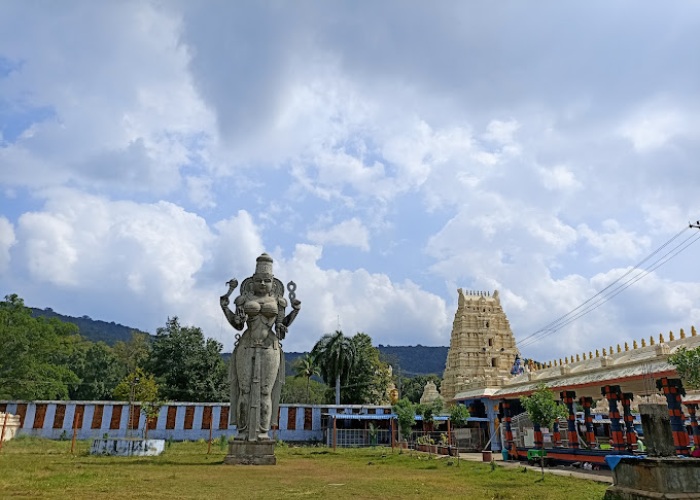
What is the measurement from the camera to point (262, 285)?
19297 millimetres

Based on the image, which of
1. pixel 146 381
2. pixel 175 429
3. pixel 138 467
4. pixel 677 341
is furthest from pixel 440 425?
pixel 138 467

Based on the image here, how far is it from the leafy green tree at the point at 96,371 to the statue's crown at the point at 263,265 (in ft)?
165

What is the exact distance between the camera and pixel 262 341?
1877 centimetres

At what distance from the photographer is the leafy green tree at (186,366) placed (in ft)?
185

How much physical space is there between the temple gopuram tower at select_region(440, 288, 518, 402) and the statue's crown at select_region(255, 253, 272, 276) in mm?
37651

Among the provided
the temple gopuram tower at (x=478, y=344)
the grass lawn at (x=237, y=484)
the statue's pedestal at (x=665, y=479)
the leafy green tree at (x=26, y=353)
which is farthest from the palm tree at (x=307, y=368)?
the statue's pedestal at (x=665, y=479)

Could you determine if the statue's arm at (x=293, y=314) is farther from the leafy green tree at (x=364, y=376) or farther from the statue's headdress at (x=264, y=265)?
the leafy green tree at (x=364, y=376)

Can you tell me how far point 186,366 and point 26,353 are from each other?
58.3 ft

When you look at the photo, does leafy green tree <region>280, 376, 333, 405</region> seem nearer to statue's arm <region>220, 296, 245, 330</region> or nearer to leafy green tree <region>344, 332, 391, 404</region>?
leafy green tree <region>344, 332, 391, 404</region>

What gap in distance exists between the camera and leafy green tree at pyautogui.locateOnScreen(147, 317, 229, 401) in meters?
56.4

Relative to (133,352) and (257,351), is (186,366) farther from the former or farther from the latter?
(257,351)

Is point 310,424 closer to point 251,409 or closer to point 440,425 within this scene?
point 440,425

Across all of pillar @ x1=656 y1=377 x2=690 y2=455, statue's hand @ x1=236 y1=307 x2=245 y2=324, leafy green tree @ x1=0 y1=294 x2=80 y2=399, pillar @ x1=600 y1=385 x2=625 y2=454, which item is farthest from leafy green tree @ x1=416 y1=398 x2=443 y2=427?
leafy green tree @ x1=0 y1=294 x2=80 y2=399

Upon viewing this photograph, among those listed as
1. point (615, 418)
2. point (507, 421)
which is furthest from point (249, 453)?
point (507, 421)
